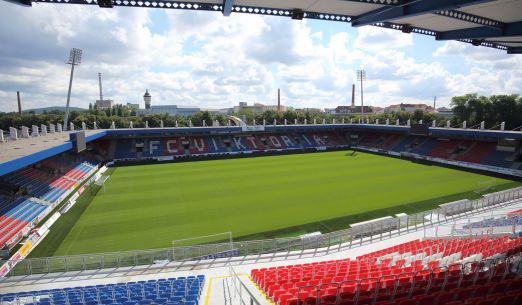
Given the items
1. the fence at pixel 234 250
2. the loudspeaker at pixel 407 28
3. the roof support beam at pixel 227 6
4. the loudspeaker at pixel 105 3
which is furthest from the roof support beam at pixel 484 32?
the loudspeaker at pixel 105 3

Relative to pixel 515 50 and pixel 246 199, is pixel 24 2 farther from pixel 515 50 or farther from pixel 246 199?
pixel 246 199

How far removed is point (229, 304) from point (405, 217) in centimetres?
1144

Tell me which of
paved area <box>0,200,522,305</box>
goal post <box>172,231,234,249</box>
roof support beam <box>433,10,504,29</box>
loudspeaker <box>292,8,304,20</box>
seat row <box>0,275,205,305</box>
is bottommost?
goal post <box>172,231,234,249</box>

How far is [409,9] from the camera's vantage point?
8781 mm

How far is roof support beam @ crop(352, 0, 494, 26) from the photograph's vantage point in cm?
779

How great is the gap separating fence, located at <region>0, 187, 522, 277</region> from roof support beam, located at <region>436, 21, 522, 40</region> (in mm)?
9236

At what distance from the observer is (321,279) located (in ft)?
28.7

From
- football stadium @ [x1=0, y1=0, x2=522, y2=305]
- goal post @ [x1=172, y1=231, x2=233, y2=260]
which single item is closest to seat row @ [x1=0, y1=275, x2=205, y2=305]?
football stadium @ [x1=0, y1=0, x2=522, y2=305]

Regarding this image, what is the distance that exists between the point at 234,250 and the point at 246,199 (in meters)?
10.1

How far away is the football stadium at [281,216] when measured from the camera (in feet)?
27.4

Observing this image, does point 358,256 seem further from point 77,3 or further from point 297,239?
point 77,3

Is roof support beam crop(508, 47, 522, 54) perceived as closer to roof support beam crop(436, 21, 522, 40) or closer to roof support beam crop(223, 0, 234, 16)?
roof support beam crop(436, 21, 522, 40)

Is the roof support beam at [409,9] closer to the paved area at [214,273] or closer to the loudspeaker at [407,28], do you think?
the loudspeaker at [407,28]

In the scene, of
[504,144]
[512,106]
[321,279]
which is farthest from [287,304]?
[512,106]
